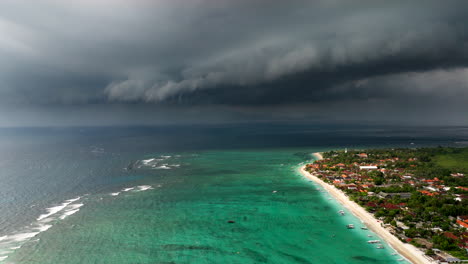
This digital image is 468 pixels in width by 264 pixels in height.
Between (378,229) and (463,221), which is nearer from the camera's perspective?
(378,229)

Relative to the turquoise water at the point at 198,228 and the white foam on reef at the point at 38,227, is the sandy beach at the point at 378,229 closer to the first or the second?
the turquoise water at the point at 198,228

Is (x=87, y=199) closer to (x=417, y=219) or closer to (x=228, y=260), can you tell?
(x=228, y=260)

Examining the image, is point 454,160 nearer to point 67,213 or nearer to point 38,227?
point 67,213

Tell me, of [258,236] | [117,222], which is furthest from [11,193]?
[258,236]

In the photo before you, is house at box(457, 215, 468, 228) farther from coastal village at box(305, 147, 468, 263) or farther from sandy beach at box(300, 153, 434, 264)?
sandy beach at box(300, 153, 434, 264)

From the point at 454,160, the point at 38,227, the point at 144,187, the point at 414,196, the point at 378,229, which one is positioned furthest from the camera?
the point at 454,160

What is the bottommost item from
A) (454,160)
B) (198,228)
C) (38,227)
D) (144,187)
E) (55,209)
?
(198,228)

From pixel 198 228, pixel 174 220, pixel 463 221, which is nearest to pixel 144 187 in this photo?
pixel 174 220

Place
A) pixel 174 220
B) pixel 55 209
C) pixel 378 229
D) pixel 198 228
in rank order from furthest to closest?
1. pixel 55 209
2. pixel 174 220
3. pixel 198 228
4. pixel 378 229

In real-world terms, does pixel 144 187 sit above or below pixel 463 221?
above
